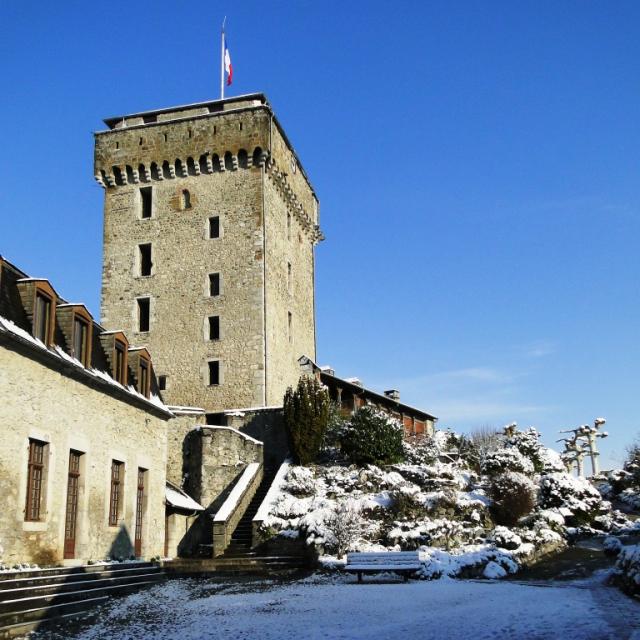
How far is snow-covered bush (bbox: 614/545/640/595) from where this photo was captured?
12.6 metres

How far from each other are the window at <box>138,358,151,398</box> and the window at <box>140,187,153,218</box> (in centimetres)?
1423

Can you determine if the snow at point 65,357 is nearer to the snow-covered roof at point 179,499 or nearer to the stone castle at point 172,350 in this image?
the stone castle at point 172,350

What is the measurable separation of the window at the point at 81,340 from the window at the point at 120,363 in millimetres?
1604

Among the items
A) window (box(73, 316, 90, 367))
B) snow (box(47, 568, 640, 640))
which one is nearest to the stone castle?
window (box(73, 316, 90, 367))

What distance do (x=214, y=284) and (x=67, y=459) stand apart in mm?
17060

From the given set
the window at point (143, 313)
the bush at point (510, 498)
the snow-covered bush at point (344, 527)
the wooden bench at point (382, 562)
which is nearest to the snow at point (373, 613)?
the wooden bench at point (382, 562)

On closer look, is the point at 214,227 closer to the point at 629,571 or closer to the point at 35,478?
the point at 35,478

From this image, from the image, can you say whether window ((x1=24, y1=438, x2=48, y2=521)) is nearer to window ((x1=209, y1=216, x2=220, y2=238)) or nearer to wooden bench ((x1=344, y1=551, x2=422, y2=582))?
wooden bench ((x1=344, y1=551, x2=422, y2=582))

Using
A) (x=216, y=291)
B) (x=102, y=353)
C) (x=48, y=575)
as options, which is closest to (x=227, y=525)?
(x=102, y=353)

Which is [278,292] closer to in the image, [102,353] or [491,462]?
[491,462]

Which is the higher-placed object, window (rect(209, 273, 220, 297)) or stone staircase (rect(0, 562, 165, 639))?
window (rect(209, 273, 220, 297))

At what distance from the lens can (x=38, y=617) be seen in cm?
1179

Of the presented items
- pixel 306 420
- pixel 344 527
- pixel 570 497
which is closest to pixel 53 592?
pixel 344 527

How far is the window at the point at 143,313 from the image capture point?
33125 millimetres
